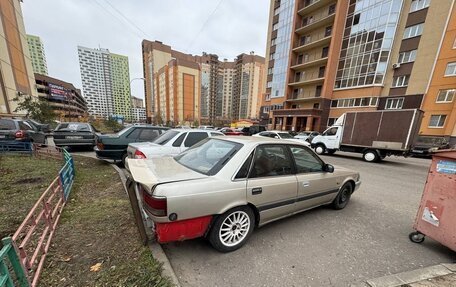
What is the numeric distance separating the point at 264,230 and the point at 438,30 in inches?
1154

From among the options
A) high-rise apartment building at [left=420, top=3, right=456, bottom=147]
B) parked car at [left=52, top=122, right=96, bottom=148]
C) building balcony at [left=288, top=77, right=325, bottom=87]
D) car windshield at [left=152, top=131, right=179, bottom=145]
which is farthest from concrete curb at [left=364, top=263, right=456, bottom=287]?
building balcony at [left=288, top=77, right=325, bottom=87]

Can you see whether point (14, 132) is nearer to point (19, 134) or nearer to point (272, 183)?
point (19, 134)

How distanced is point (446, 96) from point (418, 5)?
422 inches

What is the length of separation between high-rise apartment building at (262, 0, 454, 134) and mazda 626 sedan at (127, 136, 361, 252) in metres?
26.6

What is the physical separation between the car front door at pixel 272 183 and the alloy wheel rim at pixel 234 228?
26cm

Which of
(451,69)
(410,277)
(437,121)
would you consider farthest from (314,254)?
(451,69)

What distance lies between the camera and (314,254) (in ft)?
8.34

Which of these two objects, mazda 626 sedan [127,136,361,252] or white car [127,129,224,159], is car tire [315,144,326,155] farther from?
mazda 626 sedan [127,136,361,252]

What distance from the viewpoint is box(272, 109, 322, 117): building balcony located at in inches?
1075

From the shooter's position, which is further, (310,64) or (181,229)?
(310,64)

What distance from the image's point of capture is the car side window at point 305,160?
313 centimetres

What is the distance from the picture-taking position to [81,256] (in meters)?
2.28

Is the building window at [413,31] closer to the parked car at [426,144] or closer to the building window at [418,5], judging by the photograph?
the building window at [418,5]

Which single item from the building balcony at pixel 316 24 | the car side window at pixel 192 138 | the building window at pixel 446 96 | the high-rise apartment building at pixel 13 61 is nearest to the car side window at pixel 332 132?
the car side window at pixel 192 138
